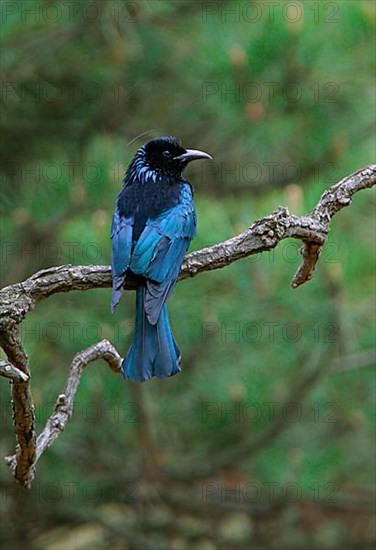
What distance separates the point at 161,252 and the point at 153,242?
0.27 feet

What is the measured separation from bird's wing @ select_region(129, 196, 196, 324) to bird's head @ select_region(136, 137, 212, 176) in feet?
0.85

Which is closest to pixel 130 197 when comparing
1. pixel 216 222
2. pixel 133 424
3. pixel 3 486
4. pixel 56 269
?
pixel 216 222

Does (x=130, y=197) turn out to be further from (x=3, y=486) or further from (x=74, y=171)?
(x=3, y=486)

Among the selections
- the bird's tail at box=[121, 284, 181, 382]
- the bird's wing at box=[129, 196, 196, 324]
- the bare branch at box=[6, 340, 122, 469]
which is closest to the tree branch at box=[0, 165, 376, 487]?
the bare branch at box=[6, 340, 122, 469]

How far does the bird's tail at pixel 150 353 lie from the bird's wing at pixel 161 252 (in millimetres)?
37

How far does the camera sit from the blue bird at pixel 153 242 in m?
2.21

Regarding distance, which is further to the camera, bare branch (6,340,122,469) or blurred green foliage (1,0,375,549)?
blurred green foliage (1,0,375,549)

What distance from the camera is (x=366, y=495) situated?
4184mm

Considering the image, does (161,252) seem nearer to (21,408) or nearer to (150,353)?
(150,353)

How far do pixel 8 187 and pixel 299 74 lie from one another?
1.12 m

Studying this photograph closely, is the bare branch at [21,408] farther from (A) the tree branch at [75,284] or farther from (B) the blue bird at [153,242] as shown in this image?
(B) the blue bird at [153,242]

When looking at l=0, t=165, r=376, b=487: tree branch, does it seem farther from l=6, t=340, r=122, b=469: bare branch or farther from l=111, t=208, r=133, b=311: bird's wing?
l=111, t=208, r=133, b=311: bird's wing

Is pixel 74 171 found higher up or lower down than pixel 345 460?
higher up

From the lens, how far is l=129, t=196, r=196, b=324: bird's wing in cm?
231
